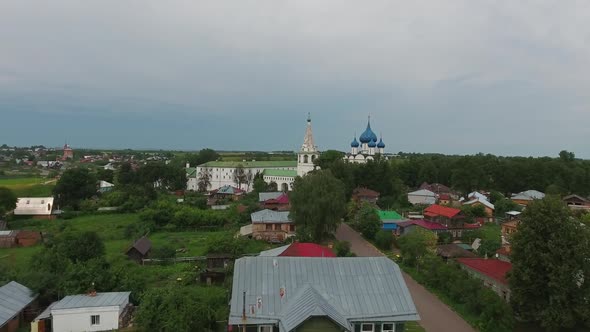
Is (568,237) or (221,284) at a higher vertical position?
(568,237)

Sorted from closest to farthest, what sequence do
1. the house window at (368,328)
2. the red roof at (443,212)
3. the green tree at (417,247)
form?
the house window at (368,328)
the green tree at (417,247)
the red roof at (443,212)

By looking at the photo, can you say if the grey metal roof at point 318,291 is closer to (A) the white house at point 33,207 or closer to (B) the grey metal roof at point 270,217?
(B) the grey metal roof at point 270,217

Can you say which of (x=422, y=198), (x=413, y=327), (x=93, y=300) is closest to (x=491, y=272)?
(x=413, y=327)

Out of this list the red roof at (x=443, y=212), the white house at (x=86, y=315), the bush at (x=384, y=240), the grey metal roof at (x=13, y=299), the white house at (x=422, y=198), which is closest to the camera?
the grey metal roof at (x=13, y=299)

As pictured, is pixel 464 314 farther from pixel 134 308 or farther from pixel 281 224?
→ pixel 281 224

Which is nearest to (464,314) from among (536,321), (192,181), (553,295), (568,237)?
(536,321)

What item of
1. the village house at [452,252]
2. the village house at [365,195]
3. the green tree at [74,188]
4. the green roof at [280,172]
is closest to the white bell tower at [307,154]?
the green roof at [280,172]

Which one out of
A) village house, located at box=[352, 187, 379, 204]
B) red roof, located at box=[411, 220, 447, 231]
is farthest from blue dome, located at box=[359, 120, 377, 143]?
red roof, located at box=[411, 220, 447, 231]
